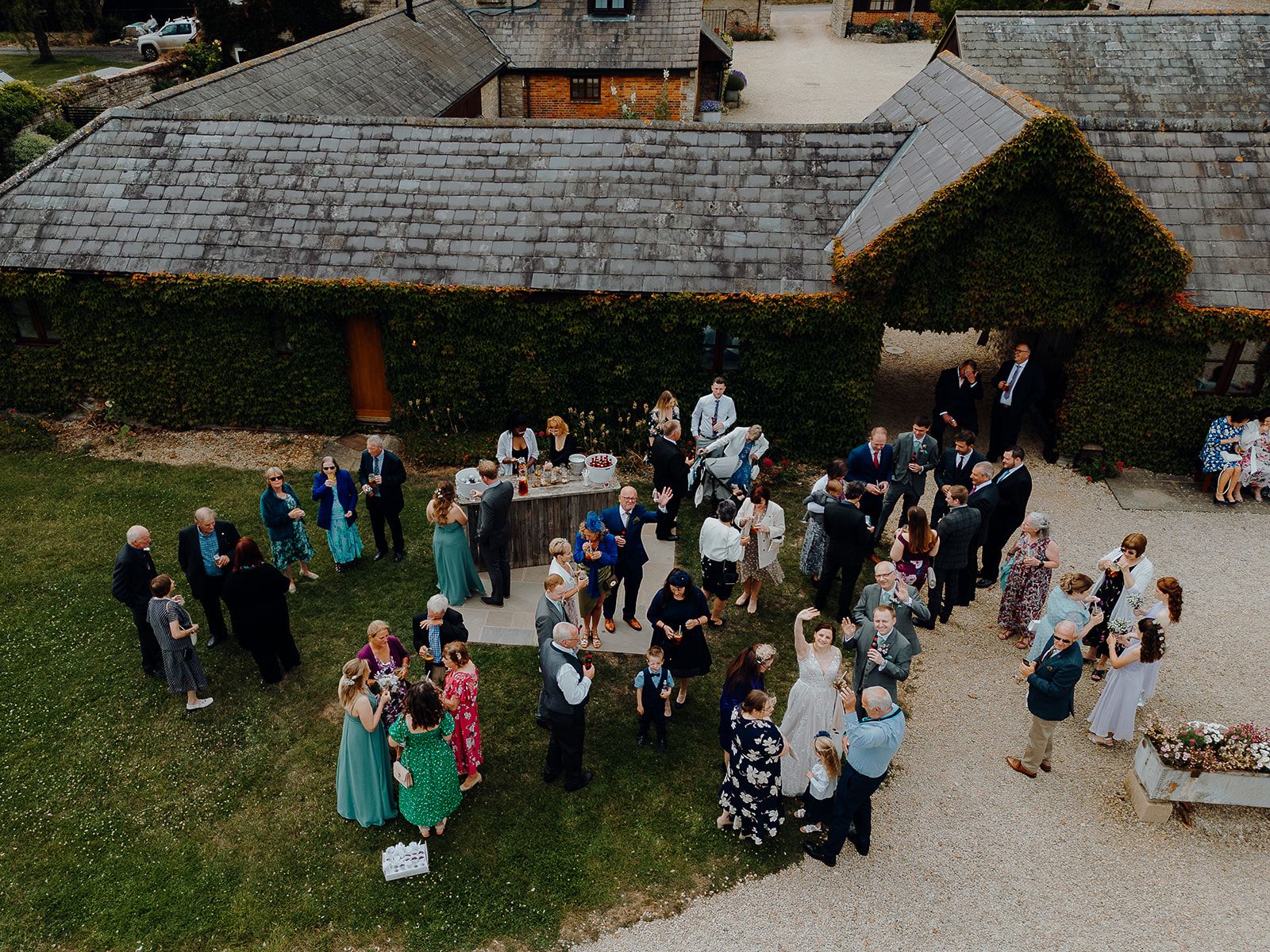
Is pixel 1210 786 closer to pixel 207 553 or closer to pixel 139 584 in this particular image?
pixel 207 553

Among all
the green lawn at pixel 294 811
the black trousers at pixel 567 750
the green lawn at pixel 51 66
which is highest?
the green lawn at pixel 51 66

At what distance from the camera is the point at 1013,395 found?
13.9m

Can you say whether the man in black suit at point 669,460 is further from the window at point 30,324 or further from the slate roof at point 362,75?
the window at point 30,324

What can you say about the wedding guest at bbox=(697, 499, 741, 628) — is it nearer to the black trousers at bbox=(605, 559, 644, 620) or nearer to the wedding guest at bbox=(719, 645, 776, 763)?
the black trousers at bbox=(605, 559, 644, 620)

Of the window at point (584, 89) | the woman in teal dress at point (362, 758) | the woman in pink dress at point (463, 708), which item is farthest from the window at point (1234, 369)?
the window at point (584, 89)

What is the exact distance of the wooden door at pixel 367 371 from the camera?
14898 mm

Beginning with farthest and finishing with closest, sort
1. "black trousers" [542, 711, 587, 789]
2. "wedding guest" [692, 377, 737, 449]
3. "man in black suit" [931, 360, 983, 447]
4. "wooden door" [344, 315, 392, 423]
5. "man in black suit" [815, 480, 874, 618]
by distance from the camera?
"wooden door" [344, 315, 392, 423]
"man in black suit" [931, 360, 983, 447]
"wedding guest" [692, 377, 737, 449]
"man in black suit" [815, 480, 874, 618]
"black trousers" [542, 711, 587, 789]

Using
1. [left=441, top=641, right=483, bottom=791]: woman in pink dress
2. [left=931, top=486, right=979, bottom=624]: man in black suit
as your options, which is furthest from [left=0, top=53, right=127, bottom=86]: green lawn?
[left=931, top=486, right=979, bottom=624]: man in black suit

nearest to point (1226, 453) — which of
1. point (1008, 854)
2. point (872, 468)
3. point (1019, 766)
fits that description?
point (872, 468)

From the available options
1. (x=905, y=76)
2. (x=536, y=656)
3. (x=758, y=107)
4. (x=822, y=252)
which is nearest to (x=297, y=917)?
(x=536, y=656)

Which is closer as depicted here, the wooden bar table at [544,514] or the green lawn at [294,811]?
the green lawn at [294,811]

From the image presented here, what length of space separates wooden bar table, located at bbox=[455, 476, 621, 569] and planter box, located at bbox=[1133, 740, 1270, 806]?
7028 mm

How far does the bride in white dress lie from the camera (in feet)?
26.7

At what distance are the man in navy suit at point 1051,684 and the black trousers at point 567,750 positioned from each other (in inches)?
175
